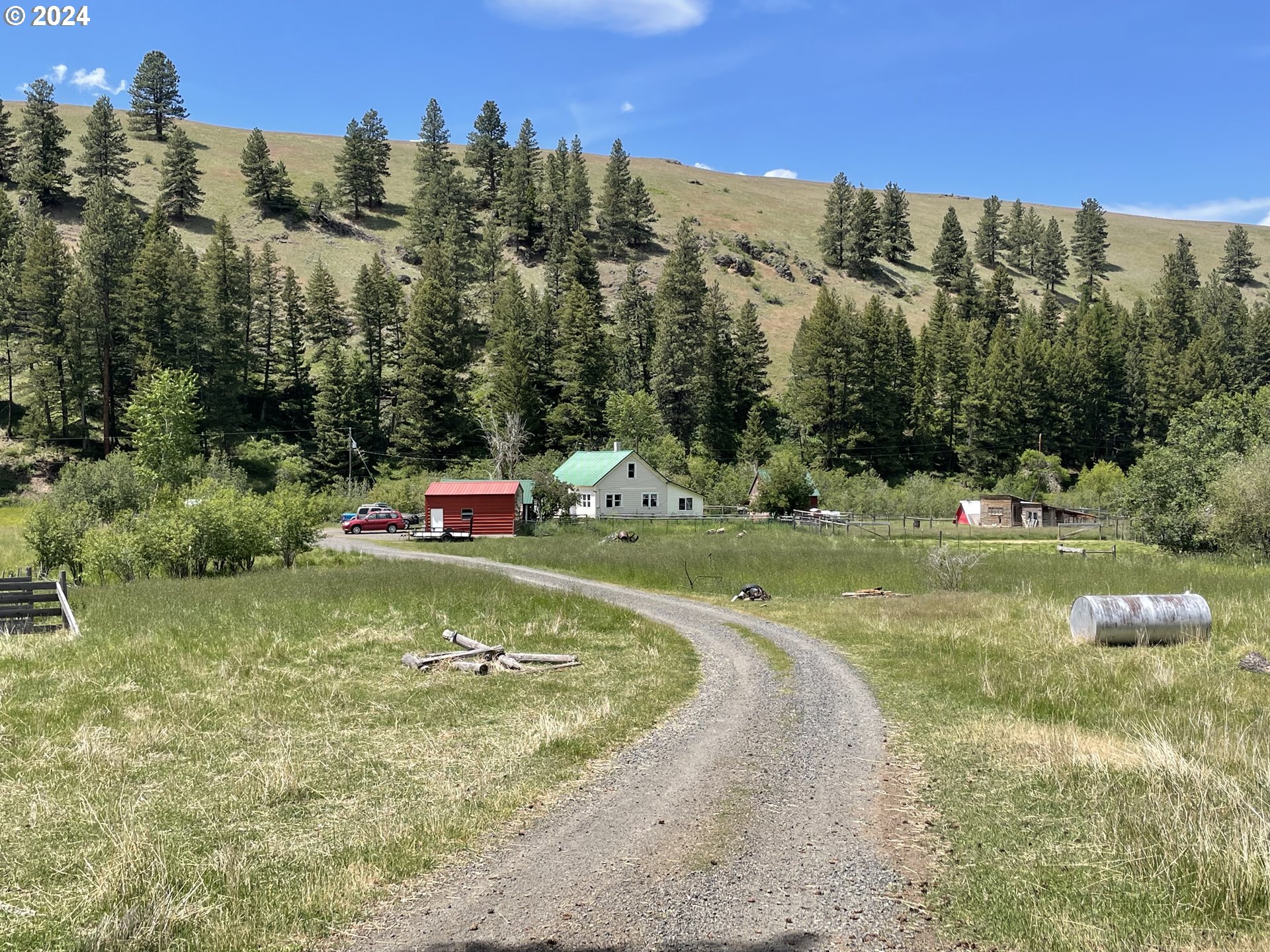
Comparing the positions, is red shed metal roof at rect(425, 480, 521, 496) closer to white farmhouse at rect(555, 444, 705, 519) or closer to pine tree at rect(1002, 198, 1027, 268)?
white farmhouse at rect(555, 444, 705, 519)

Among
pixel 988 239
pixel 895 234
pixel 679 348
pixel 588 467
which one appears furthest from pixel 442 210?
pixel 988 239

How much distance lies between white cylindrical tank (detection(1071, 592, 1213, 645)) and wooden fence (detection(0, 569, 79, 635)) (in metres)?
25.4

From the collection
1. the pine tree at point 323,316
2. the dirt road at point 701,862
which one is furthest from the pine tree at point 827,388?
the dirt road at point 701,862

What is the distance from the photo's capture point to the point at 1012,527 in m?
65.1

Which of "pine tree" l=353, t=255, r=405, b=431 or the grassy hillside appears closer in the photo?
"pine tree" l=353, t=255, r=405, b=431

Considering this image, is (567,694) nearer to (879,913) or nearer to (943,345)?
(879,913)

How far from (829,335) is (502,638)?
72784 mm

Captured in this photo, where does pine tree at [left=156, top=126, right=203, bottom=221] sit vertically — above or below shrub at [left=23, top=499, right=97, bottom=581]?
above

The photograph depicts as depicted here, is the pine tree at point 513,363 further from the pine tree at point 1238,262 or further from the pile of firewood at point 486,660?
the pine tree at point 1238,262

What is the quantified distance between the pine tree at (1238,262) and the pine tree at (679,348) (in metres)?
124

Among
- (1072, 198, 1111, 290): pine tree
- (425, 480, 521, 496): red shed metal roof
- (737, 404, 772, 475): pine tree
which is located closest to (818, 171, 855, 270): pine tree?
(1072, 198, 1111, 290): pine tree

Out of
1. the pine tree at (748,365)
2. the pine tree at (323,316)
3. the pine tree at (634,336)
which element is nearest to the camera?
the pine tree at (323,316)

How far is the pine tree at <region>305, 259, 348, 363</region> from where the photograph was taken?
8212 cm

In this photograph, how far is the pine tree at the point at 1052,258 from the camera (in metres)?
136
